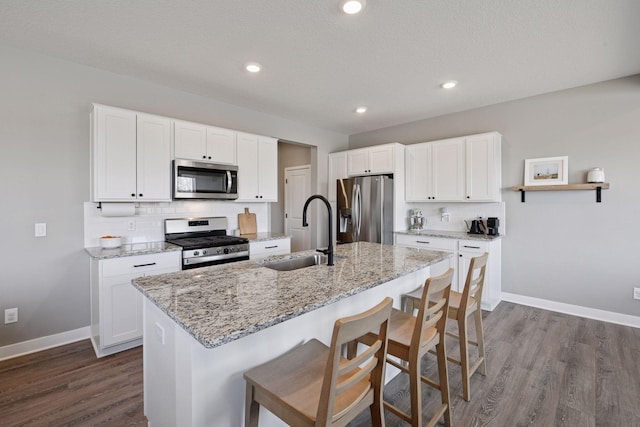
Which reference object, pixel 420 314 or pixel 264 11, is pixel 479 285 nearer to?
pixel 420 314

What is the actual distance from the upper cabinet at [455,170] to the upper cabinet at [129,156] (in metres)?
3.38

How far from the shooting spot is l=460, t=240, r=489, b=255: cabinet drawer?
366cm

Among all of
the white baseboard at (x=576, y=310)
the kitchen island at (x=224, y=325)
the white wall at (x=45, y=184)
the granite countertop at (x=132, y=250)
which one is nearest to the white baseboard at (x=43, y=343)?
the white wall at (x=45, y=184)

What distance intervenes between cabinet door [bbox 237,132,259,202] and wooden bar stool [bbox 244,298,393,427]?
9.06ft

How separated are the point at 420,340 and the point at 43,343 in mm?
3296

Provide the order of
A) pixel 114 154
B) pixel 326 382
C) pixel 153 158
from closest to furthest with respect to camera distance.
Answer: pixel 326 382 → pixel 114 154 → pixel 153 158

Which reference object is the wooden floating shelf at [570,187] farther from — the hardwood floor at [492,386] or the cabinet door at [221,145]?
the cabinet door at [221,145]

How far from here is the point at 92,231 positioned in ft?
9.70

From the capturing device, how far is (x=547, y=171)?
3650 millimetres

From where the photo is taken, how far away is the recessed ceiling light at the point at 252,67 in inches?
113

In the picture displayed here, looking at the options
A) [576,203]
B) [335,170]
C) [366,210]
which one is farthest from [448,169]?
[335,170]

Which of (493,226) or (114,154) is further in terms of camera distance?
(493,226)

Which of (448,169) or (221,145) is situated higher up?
(221,145)

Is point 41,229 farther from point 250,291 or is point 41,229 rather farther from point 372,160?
point 372,160
